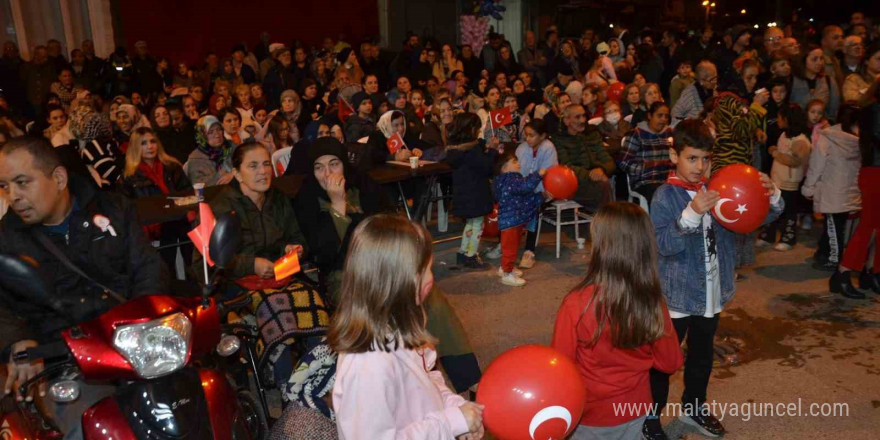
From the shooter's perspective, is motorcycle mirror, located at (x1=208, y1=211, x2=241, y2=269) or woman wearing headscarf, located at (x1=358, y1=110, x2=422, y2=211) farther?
woman wearing headscarf, located at (x1=358, y1=110, x2=422, y2=211)

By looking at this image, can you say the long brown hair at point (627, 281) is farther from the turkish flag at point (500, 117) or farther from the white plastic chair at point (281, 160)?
the white plastic chair at point (281, 160)

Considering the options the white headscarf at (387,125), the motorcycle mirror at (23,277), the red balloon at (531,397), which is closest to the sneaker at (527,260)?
the white headscarf at (387,125)

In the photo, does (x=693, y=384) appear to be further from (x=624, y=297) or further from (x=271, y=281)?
(x=271, y=281)

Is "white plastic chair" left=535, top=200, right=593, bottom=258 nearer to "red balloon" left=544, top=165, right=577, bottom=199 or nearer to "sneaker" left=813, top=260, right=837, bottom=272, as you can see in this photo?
"red balloon" left=544, top=165, right=577, bottom=199

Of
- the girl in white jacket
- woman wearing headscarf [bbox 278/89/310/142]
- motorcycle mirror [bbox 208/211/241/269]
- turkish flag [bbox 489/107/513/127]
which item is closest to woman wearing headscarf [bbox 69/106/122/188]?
woman wearing headscarf [bbox 278/89/310/142]

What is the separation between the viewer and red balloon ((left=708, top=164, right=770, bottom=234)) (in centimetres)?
373

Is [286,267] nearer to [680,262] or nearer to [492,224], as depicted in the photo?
[680,262]

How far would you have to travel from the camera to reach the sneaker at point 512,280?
22.3 feet

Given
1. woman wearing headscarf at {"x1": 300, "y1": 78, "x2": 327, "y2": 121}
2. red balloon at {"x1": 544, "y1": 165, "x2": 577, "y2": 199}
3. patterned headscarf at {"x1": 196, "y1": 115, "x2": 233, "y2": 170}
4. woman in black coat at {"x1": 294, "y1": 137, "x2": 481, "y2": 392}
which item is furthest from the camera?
woman wearing headscarf at {"x1": 300, "y1": 78, "x2": 327, "y2": 121}

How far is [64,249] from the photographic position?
314 centimetres

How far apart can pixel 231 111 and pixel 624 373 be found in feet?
21.9

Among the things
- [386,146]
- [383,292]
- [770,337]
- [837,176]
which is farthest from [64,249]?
[837,176]

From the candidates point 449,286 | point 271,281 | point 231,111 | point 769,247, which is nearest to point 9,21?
point 231,111

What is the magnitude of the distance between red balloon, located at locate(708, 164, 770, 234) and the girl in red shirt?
3.22 feet
